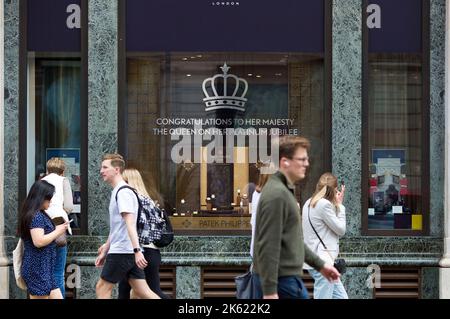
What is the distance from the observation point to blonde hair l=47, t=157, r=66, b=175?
12461mm

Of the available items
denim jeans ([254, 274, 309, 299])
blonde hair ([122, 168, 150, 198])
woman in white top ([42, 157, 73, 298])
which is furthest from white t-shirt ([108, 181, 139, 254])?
denim jeans ([254, 274, 309, 299])

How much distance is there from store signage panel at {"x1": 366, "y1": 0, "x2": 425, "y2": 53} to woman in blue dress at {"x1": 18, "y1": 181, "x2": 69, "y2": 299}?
15.8ft

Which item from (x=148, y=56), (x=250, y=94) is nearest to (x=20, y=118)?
(x=148, y=56)

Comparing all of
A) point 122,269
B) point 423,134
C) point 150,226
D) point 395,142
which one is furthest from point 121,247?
point 423,134

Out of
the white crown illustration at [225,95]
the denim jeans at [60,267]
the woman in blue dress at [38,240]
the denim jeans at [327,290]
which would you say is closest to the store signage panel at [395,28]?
the white crown illustration at [225,95]

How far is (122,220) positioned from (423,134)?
4.42 meters

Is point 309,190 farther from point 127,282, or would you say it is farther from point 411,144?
point 127,282

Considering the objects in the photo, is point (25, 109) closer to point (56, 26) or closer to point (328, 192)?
point (56, 26)

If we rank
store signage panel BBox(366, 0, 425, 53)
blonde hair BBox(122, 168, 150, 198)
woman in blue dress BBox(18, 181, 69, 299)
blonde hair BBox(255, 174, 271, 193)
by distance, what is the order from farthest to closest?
store signage panel BBox(366, 0, 425, 53)
blonde hair BBox(255, 174, 271, 193)
blonde hair BBox(122, 168, 150, 198)
woman in blue dress BBox(18, 181, 69, 299)

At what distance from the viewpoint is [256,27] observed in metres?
13.3

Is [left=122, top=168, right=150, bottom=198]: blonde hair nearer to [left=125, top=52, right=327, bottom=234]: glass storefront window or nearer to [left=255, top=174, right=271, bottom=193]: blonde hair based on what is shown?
[left=255, top=174, right=271, bottom=193]: blonde hair

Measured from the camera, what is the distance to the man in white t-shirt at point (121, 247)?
10672 mm

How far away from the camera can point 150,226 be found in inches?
430

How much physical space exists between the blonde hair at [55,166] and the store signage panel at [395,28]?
410cm
